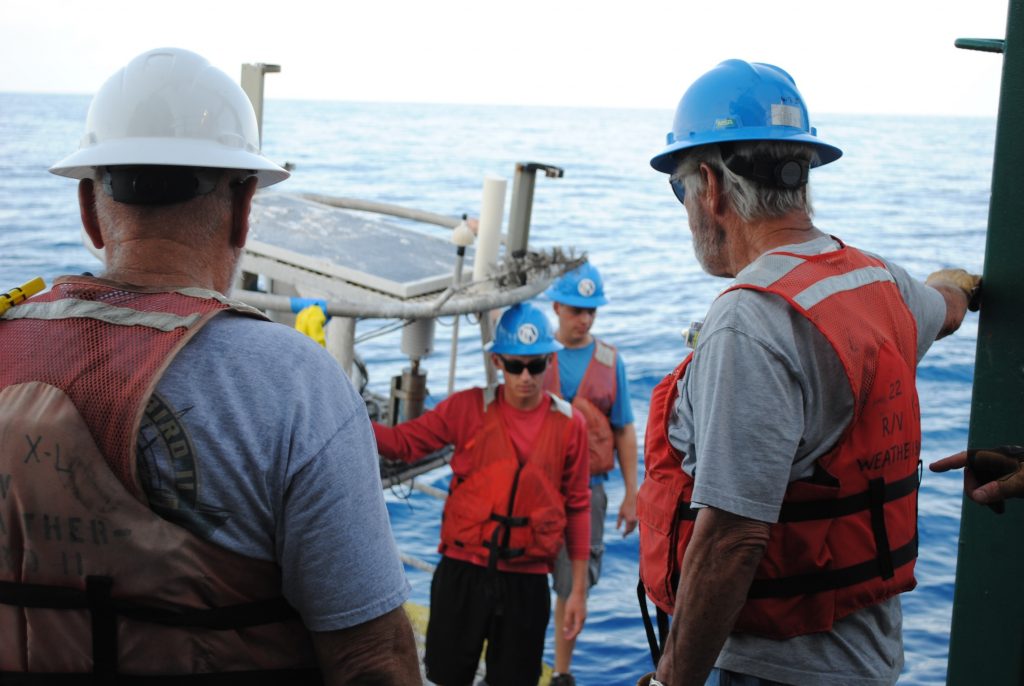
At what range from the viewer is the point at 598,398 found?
5527mm

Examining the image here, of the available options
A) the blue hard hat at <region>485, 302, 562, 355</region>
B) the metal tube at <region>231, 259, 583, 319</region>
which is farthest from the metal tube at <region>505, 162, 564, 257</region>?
the blue hard hat at <region>485, 302, 562, 355</region>

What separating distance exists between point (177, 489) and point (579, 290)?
14.2 ft

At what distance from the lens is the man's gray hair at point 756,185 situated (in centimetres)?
221

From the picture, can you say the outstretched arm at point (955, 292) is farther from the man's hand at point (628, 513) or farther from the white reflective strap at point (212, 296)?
the man's hand at point (628, 513)

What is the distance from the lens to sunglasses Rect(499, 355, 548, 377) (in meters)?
4.50

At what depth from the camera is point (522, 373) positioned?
4.50m

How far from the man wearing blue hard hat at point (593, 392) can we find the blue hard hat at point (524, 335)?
73 centimetres

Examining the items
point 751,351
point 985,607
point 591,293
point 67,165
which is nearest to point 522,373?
point 591,293

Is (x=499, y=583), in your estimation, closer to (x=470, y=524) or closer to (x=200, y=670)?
(x=470, y=524)

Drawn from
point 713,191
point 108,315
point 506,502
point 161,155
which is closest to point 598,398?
point 506,502

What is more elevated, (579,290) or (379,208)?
(379,208)

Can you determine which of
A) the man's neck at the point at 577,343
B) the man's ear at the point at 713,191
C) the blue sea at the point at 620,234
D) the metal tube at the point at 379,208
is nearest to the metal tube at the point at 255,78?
the metal tube at the point at 379,208

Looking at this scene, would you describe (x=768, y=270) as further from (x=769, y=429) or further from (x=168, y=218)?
(x=168, y=218)

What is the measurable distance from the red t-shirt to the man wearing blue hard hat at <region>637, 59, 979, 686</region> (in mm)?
2120
